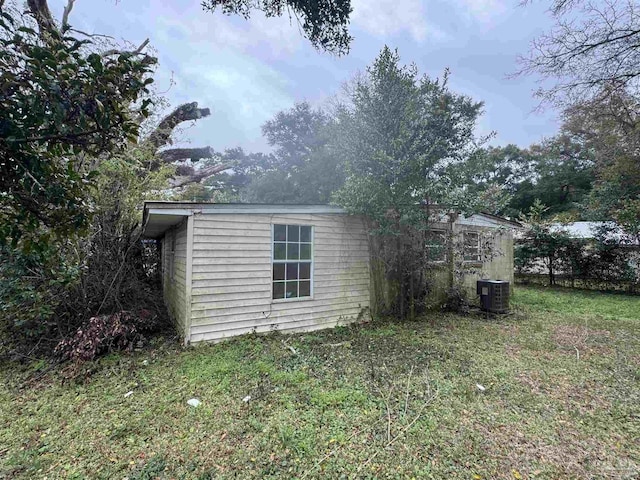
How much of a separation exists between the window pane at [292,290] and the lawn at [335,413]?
85cm

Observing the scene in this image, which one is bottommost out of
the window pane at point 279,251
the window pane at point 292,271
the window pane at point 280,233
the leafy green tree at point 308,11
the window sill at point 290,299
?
the window sill at point 290,299

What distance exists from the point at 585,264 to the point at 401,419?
504 inches

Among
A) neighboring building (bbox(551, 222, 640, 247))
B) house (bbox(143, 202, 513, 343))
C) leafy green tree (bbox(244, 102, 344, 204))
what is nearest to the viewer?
house (bbox(143, 202, 513, 343))

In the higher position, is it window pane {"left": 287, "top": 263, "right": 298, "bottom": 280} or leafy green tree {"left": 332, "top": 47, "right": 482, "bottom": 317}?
leafy green tree {"left": 332, "top": 47, "right": 482, "bottom": 317}

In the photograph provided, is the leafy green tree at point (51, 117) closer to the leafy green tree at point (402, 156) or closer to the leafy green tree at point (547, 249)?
the leafy green tree at point (402, 156)

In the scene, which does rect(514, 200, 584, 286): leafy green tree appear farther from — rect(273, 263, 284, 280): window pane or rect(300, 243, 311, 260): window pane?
rect(273, 263, 284, 280): window pane

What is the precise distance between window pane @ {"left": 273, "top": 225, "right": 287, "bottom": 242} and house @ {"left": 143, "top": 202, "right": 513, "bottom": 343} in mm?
19

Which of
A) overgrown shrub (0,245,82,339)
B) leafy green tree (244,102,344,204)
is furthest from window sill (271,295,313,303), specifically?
leafy green tree (244,102,344,204)

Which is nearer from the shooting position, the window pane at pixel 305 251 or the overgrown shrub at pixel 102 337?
the overgrown shrub at pixel 102 337

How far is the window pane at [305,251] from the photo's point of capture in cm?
581

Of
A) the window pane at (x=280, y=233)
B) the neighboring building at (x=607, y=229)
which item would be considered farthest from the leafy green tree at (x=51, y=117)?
the neighboring building at (x=607, y=229)

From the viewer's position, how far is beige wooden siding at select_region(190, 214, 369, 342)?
484cm

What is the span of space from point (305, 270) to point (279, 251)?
664mm

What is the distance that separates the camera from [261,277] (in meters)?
5.31
